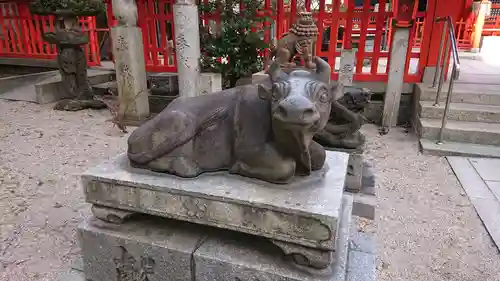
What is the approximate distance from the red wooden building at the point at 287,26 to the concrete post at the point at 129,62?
4.46 feet

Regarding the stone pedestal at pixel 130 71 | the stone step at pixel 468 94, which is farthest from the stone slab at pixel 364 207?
the stone pedestal at pixel 130 71

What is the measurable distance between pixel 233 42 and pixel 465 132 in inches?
153

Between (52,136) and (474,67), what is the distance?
8834 millimetres

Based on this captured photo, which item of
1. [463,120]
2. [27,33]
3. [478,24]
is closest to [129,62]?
[463,120]

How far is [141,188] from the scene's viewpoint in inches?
85.1

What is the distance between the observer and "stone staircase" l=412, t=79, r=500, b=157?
5.29 m

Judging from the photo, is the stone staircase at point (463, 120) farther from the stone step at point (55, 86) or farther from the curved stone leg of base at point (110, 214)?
the stone step at point (55, 86)

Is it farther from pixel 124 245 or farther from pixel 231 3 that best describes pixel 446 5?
pixel 124 245

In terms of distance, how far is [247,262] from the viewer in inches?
81.7

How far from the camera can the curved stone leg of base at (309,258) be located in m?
1.93

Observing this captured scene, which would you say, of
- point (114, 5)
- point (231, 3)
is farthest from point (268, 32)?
point (114, 5)

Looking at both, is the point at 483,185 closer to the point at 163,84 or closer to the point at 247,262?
the point at 247,262

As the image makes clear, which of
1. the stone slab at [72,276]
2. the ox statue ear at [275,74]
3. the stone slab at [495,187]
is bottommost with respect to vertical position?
the stone slab at [495,187]

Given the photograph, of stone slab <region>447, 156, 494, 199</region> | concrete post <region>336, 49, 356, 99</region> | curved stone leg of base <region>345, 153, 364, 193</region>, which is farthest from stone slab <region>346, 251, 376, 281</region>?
concrete post <region>336, 49, 356, 99</region>
